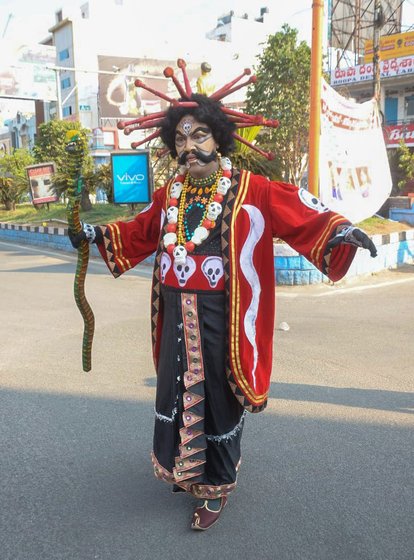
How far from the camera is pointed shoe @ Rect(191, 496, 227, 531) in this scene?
2.56 m

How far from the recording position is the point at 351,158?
9.11 m

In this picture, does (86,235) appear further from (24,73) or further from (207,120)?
(24,73)

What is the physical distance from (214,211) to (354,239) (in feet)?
2.08

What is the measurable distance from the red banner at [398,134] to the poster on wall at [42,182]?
14213 millimetres

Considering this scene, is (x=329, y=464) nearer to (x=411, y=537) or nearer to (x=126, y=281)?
(x=411, y=537)

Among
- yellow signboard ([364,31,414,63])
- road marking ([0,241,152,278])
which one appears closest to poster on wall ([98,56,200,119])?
Result: yellow signboard ([364,31,414,63])

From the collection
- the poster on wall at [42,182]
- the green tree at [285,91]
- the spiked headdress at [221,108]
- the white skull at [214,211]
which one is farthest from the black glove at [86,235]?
the poster on wall at [42,182]

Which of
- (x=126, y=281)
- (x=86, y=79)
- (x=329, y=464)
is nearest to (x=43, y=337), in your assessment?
(x=126, y=281)

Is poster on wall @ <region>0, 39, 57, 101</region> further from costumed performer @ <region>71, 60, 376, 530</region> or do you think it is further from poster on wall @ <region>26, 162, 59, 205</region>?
costumed performer @ <region>71, 60, 376, 530</region>

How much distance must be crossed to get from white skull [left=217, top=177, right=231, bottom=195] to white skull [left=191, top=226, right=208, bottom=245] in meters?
0.20

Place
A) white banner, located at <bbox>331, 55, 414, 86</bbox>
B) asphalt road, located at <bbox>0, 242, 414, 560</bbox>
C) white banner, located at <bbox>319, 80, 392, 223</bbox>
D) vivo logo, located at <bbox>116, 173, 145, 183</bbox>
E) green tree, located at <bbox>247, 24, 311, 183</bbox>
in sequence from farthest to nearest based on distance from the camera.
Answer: white banner, located at <bbox>331, 55, 414, 86</bbox>
green tree, located at <bbox>247, 24, 311, 183</bbox>
vivo logo, located at <bbox>116, 173, 145, 183</bbox>
white banner, located at <bbox>319, 80, 392, 223</bbox>
asphalt road, located at <bbox>0, 242, 414, 560</bbox>

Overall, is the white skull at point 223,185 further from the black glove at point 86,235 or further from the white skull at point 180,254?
the black glove at point 86,235

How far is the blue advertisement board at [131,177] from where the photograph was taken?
11180 millimetres

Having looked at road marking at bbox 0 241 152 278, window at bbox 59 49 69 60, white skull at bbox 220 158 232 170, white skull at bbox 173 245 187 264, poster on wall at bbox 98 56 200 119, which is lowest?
road marking at bbox 0 241 152 278
